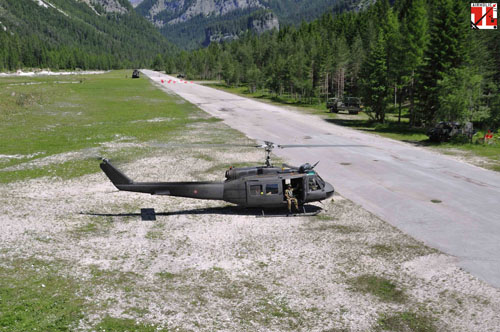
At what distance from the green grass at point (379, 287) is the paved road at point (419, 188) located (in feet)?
10.4

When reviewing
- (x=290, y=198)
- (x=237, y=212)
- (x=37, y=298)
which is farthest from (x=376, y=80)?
(x=37, y=298)

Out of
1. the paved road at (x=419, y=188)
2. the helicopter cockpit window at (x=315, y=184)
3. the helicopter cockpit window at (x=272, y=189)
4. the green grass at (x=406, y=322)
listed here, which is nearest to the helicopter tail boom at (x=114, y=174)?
the helicopter cockpit window at (x=272, y=189)

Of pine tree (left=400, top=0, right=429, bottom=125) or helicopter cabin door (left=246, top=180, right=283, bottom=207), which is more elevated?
pine tree (left=400, top=0, right=429, bottom=125)

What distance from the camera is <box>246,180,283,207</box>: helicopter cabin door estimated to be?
16594 mm

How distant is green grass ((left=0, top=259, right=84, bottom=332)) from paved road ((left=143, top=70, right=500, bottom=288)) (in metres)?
12.7

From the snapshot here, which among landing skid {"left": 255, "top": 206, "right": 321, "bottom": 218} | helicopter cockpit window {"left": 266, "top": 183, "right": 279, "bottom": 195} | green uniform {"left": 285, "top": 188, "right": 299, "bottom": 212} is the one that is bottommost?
landing skid {"left": 255, "top": 206, "right": 321, "bottom": 218}

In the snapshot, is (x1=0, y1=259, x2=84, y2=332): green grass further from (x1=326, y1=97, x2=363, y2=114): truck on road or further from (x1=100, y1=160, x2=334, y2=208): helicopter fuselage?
(x1=326, y1=97, x2=363, y2=114): truck on road

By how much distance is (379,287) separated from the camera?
1155cm

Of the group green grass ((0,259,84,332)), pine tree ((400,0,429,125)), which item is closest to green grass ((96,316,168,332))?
green grass ((0,259,84,332))

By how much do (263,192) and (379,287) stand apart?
21.9 ft

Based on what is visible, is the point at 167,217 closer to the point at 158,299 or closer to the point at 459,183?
the point at 158,299

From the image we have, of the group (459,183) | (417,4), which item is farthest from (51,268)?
(417,4)

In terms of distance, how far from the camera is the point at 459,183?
2234 centimetres

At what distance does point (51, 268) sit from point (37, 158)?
58.5ft
